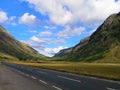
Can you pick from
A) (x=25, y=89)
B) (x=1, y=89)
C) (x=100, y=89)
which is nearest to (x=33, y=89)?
(x=25, y=89)

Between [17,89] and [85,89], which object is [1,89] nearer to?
[17,89]

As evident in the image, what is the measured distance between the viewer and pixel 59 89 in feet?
67.9

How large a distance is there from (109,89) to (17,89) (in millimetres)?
6461

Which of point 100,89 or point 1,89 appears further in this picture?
point 1,89

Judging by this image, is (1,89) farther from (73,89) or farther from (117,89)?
(117,89)

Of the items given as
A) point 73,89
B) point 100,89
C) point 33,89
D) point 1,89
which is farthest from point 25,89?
point 100,89

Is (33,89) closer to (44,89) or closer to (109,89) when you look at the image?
(44,89)

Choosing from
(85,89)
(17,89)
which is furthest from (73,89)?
(17,89)

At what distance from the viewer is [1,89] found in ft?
71.4

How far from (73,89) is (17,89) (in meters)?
4.01

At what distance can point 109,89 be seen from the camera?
20.7 metres

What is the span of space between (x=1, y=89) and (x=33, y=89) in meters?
2.52

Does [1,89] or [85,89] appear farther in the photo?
[1,89]

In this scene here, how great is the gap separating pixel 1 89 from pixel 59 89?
435cm
